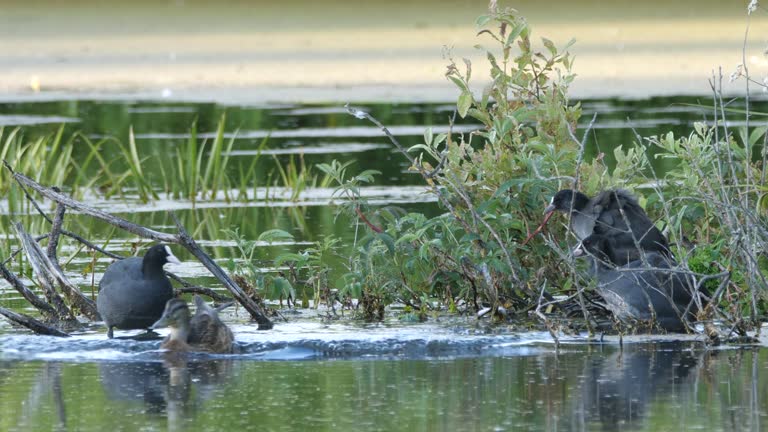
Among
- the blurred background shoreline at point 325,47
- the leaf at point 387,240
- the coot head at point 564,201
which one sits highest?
the blurred background shoreline at point 325,47

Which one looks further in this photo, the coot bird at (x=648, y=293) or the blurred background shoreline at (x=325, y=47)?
the blurred background shoreline at (x=325, y=47)

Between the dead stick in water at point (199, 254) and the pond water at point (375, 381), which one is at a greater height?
the dead stick in water at point (199, 254)

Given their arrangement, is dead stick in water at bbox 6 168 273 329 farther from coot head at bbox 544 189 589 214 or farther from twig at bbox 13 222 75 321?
coot head at bbox 544 189 589 214

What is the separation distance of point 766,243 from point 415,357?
65.7 inches

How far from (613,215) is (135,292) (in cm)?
221

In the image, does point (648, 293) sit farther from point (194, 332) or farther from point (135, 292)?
point (135, 292)

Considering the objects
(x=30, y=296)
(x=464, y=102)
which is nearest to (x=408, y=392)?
(x=464, y=102)

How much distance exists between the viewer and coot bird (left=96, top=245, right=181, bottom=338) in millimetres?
7105

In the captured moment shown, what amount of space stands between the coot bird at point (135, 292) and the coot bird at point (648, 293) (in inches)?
74.7

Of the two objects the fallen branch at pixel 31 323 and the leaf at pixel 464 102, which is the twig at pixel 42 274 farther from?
the leaf at pixel 464 102

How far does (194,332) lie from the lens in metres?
6.61

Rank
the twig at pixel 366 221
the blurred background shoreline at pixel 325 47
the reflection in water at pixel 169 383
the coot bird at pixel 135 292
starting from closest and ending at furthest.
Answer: the reflection in water at pixel 169 383 < the coot bird at pixel 135 292 < the twig at pixel 366 221 < the blurred background shoreline at pixel 325 47

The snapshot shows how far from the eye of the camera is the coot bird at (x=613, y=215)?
24.0 feet

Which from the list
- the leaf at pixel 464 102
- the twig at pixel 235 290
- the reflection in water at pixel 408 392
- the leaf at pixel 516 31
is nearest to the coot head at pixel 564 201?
the leaf at pixel 464 102
